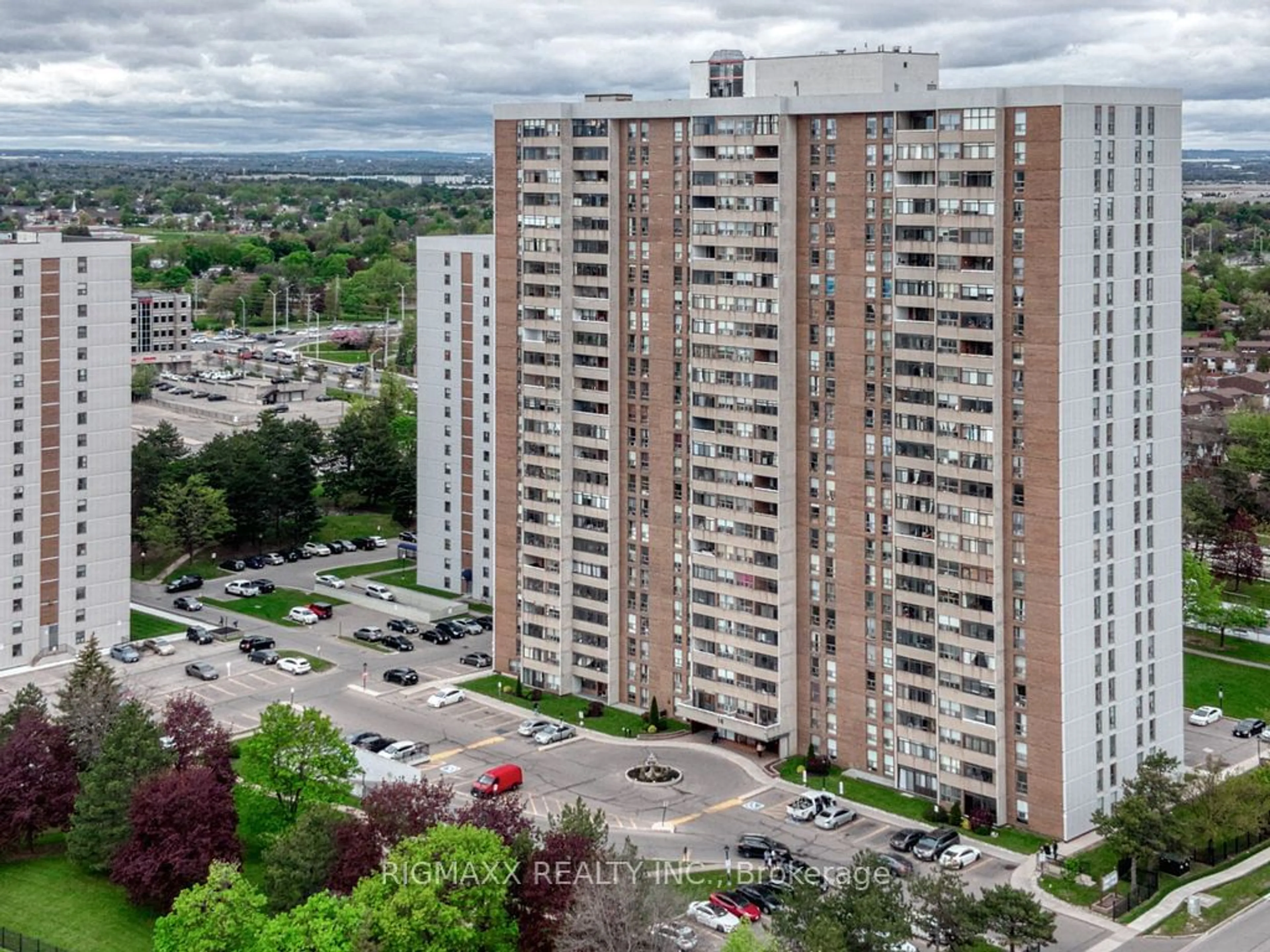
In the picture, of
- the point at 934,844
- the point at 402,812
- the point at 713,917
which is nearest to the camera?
the point at 402,812

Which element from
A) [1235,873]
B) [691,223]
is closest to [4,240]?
[691,223]

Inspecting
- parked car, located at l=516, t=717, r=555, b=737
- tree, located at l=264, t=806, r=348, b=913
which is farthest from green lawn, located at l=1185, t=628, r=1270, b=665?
tree, located at l=264, t=806, r=348, b=913

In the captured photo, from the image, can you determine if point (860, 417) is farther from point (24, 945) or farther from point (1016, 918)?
point (24, 945)

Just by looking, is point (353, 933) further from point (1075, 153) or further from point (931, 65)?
point (931, 65)

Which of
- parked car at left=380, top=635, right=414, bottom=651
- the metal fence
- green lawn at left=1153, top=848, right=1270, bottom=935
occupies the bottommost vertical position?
the metal fence

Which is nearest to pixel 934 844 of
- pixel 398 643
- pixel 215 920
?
pixel 215 920

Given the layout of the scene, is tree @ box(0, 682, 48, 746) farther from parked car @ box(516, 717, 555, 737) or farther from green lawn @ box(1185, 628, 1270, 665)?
green lawn @ box(1185, 628, 1270, 665)
